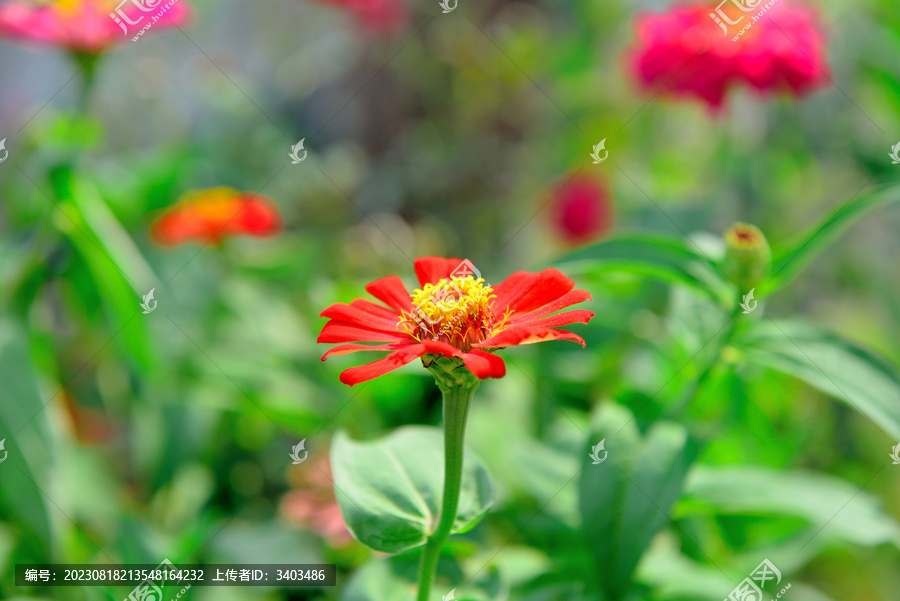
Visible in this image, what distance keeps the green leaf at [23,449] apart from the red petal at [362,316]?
1.52 feet

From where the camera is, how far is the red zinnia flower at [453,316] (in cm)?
47

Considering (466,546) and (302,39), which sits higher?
(302,39)

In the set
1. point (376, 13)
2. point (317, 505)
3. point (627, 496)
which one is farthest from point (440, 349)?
point (376, 13)

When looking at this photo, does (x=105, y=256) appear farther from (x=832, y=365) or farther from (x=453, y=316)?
(x=832, y=365)

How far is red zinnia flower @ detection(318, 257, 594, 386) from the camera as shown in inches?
18.6

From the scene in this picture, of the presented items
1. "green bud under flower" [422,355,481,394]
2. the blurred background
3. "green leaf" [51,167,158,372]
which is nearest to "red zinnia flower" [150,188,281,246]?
the blurred background

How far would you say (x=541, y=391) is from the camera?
102 centimetres

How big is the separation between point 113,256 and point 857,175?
1.39m

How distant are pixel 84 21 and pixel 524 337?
793 millimetres

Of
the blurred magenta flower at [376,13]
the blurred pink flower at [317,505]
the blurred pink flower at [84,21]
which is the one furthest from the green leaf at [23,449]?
the blurred magenta flower at [376,13]

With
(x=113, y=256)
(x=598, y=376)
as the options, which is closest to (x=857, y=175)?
(x=598, y=376)

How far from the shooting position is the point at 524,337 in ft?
1.52

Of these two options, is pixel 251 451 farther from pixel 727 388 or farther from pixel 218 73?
pixel 218 73

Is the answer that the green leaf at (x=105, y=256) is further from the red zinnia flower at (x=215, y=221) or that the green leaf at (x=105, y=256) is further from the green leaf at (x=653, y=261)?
the green leaf at (x=653, y=261)
